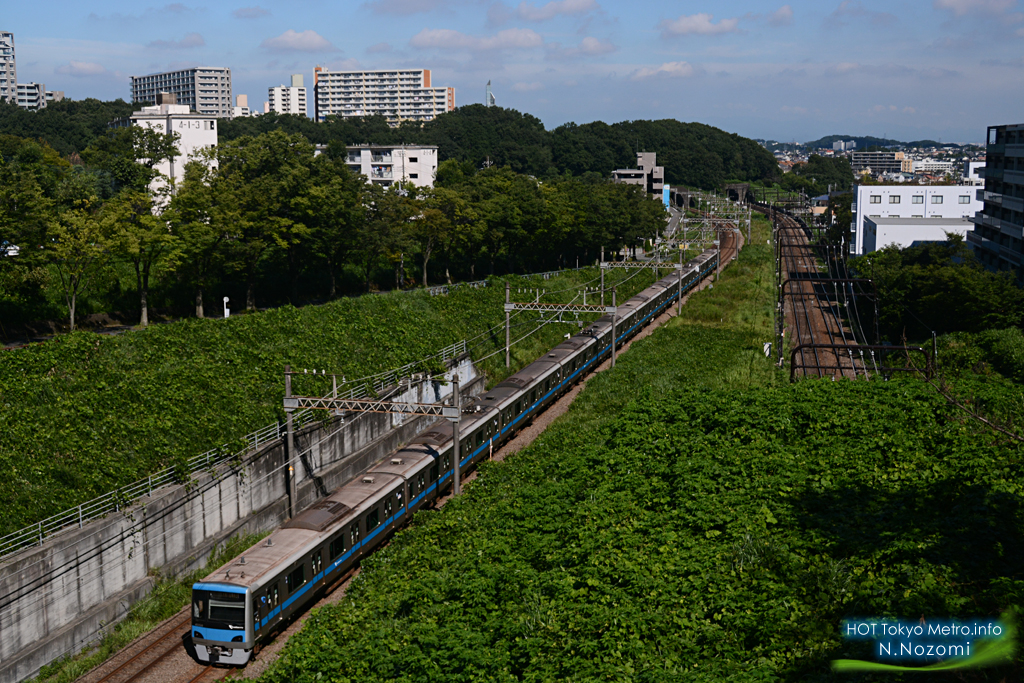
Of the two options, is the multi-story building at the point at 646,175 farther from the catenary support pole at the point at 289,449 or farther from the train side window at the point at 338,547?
the train side window at the point at 338,547

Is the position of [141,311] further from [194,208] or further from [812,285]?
[812,285]

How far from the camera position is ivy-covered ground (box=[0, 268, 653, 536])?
24.3 m

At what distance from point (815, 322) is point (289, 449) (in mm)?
49210

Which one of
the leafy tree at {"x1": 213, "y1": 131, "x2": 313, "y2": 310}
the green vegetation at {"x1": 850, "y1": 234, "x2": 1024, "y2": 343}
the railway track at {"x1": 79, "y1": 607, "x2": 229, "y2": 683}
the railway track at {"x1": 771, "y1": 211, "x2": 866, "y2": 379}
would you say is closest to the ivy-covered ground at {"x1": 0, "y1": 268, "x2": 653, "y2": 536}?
the railway track at {"x1": 79, "y1": 607, "x2": 229, "y2": 683}

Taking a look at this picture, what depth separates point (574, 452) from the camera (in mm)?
29594

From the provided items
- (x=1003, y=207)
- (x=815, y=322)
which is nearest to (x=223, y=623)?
(x=815, y=322)

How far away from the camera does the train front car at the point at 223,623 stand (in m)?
18.7

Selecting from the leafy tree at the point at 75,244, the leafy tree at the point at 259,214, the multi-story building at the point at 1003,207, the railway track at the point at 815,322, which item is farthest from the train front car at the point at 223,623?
the multi-story building at the point at 1003,207

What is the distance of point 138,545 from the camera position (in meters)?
23.0

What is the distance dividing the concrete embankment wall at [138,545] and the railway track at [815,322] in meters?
23.1

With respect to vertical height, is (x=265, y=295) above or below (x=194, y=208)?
below

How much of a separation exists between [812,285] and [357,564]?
67.7m

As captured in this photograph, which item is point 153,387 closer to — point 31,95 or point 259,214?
point 259,214

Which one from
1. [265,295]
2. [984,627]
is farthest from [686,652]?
[265,295]
